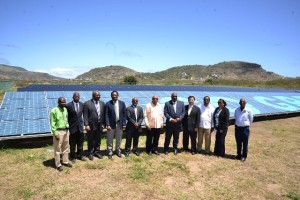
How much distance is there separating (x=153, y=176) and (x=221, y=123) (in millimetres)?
3909

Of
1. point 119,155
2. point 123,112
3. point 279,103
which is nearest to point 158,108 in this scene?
point 123,112

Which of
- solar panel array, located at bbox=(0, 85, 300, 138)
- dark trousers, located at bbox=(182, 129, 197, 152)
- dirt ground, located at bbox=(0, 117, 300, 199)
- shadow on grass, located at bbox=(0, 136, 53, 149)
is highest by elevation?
solar panel array, located at bbox=(0, 85, 300, 138)

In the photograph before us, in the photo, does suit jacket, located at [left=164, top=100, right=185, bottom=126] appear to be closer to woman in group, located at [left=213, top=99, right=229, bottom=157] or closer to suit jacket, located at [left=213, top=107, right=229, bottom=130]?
woman in group, located at [left=213, top=99, right=229, bottom=157]

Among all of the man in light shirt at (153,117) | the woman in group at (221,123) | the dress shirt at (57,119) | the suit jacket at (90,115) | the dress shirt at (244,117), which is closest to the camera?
the dress shirt at (57,119)

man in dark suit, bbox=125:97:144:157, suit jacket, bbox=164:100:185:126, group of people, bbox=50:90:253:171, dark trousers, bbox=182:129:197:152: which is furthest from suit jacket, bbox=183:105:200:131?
man in dark suit, bbox=125:97:144:157

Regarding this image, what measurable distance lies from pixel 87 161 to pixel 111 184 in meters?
2.16

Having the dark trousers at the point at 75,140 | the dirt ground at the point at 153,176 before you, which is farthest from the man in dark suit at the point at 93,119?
the dirt ground at the point at 153,176

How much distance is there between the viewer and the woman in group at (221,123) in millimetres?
10320

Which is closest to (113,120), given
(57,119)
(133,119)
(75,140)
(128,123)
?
(128,123)

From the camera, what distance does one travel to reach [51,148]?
11266mm

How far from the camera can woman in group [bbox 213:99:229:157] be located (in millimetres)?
10320

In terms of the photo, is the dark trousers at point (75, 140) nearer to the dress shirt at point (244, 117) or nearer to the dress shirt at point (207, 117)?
the dress shirt at point (207, 117)

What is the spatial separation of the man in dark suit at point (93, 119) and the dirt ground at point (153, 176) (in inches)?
28.6

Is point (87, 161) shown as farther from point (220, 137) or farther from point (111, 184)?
point (220, 137)
